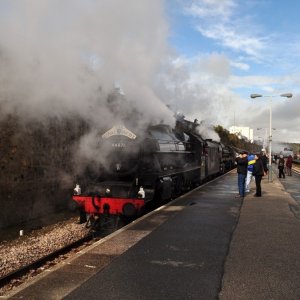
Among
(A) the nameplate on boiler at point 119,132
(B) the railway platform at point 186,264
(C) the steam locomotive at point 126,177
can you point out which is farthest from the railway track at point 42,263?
(A) the nameplate on boiler at point 119,132

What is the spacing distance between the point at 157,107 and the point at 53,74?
397 centimetres

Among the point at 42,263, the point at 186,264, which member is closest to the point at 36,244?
the point at 42,263

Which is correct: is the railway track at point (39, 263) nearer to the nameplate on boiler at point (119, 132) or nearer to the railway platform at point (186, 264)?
the railway platform at point (186, 264)

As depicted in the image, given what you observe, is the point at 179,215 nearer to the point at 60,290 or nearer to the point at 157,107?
the point at 157,107

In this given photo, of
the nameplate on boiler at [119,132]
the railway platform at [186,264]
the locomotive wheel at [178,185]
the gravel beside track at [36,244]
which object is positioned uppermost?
the nameplate on boiler at [119,132]

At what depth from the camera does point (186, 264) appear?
5301 millimetres

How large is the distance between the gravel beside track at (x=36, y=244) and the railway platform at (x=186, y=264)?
169 cm

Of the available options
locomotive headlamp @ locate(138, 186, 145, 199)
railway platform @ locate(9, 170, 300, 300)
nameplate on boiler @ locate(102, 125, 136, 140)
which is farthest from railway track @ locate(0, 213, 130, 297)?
nameplate on boiler @ locate(102, 125, 136, 140)

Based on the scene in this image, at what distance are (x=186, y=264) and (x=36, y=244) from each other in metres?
4.69

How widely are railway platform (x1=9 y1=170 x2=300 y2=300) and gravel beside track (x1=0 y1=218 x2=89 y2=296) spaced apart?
66.6 inches

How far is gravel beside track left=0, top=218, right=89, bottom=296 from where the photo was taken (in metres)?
Answer: 7.43

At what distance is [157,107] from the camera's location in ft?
37.4

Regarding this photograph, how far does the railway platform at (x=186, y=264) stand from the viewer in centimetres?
434

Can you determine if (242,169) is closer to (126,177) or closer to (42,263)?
(126,177)
